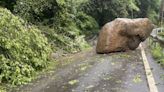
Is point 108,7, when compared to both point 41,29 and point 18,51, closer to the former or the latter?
point 41,29

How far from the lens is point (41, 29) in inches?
680

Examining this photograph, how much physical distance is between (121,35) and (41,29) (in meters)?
4.20

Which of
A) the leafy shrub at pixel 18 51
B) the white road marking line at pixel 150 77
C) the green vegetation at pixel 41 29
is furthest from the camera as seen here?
the green vegetation at pixel 41 29

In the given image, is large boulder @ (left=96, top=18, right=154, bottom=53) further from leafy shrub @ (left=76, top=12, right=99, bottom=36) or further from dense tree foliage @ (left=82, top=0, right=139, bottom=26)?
dense tree foliage @ (left=82, top=0, right=139, bottom=26)

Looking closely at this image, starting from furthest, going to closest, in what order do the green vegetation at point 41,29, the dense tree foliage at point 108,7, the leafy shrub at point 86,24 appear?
the dense tree foliage at point 108,7 < the leafy shrub at point 86,24 < the green vegetation at point 41,29

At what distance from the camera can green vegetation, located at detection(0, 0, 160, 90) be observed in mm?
11234

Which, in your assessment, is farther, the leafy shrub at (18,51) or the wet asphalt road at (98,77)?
the leafy shrub at (18,51)

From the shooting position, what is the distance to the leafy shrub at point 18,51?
10.7 m

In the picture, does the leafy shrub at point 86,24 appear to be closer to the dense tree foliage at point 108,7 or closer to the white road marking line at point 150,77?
the dense tree foliage at point 108,7

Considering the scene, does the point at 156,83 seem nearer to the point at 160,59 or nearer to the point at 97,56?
the point at 160,59

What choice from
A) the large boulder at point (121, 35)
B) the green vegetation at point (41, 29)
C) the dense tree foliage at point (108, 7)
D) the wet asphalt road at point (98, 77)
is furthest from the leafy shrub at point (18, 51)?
the dense tree foliage at point (108, 7)

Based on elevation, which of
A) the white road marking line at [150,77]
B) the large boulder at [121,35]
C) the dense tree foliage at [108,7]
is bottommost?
the white road marking line at [150,77]

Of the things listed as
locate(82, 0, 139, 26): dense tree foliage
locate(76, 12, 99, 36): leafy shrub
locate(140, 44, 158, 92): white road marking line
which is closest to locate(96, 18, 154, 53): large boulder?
locate(140, 44, 158, 92): white road marking line

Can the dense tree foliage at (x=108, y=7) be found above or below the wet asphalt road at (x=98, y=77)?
above
